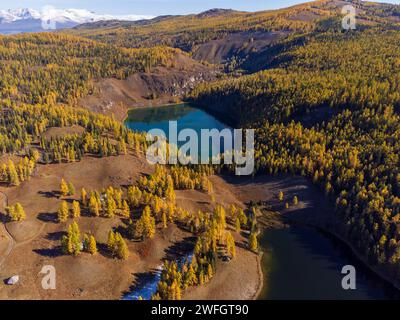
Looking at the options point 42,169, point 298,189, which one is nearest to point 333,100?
point 298,189

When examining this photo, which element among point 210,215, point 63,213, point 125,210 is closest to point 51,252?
point 63,213

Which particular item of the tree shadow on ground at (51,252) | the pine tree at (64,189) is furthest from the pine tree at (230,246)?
the pine tree at (64,189)

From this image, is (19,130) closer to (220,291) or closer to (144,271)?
(144,271)

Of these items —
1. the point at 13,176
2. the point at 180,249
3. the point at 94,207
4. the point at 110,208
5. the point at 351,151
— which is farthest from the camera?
the point at 351,151

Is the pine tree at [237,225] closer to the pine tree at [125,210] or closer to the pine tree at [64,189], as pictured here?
the pine tree at [125,210]

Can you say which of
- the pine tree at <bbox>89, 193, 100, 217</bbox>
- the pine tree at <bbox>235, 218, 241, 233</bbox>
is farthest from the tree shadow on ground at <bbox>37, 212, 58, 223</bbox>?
the pine tree at <bbox>235, 218, 241, 233</bbox>

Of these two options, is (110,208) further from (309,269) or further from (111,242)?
(309,269)

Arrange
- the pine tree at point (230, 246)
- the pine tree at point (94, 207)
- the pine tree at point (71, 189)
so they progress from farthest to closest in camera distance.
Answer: the pine tree at point (71, 189) → the pine tree at point (94, 207) → the pine tree at point (230, 246)

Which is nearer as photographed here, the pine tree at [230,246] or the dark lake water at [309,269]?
the dark lake water at [309,269]
